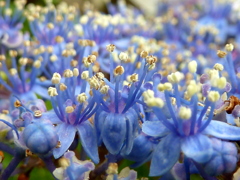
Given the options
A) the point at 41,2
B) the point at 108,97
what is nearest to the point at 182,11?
the point at 41,2

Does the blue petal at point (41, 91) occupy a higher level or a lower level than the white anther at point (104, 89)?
lower

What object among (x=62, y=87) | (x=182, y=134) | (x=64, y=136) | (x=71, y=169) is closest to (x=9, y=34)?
(x=62, y=87)

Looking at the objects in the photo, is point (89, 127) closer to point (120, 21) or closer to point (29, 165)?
point (29, 165)

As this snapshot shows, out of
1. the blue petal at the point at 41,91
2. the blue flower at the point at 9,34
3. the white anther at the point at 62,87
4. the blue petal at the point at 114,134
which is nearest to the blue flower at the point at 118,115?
the blue petal at the point at 114,134

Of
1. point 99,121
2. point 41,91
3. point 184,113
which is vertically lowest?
point 41,91

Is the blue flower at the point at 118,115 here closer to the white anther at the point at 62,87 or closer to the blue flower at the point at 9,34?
the white anther at the point at 62,87

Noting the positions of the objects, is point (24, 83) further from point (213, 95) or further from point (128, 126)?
point (213, 95)
